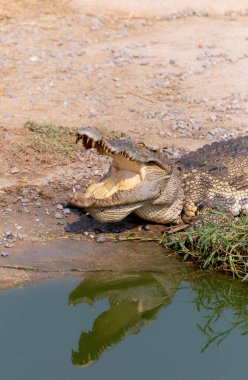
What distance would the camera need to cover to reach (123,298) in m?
6.54

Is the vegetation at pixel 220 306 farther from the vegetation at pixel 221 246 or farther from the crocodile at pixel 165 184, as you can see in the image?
the crocodile at pixel 165 184

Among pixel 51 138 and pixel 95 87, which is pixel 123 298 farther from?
pixel 95 87

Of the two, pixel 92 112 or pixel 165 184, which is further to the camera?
pixel 92 112

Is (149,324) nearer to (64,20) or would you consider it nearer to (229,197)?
(229,197)

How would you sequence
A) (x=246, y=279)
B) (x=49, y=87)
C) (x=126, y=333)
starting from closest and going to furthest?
1. (x=126, y=333)
2. (x=246, y=279)
3. (x=49, y=87)

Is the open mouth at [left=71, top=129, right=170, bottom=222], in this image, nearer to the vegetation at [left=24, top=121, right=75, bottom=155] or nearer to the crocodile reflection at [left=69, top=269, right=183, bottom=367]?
the crocodile reflection at [left=69, top=269, right=183, bottom=367]

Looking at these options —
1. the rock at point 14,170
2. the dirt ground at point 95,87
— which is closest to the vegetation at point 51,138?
the dirt ground at point 95,87

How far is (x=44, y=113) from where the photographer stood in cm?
961

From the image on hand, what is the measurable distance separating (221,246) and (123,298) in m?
0.90

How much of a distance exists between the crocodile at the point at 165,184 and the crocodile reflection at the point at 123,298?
0.60 metres

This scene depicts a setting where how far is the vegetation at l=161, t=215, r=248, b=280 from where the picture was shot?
21.6 feet

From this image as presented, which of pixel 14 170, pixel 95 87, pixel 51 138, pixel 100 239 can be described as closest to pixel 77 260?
pixel 100 239

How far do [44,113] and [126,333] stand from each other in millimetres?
4266

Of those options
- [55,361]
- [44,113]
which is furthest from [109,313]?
[44,113]
